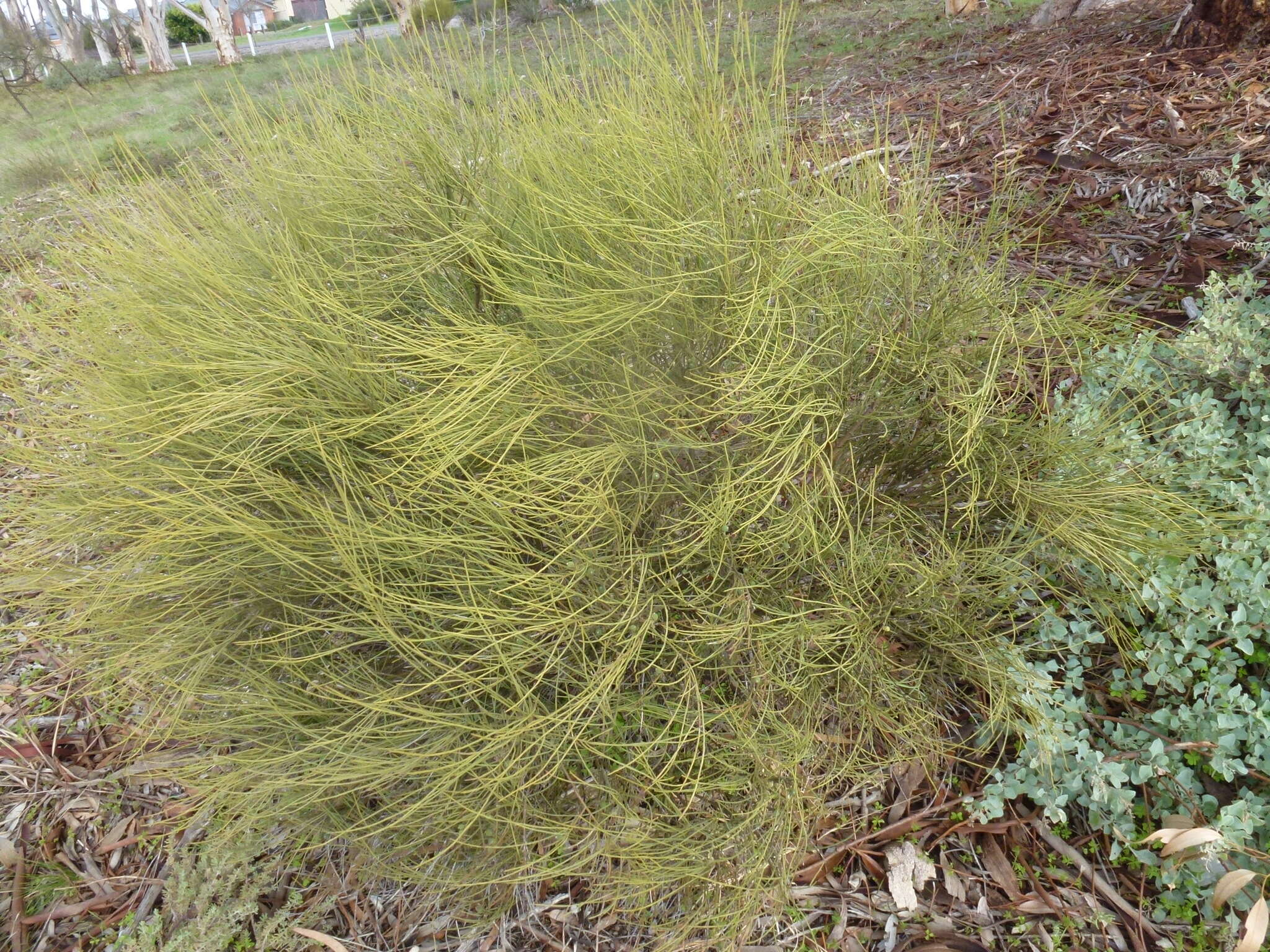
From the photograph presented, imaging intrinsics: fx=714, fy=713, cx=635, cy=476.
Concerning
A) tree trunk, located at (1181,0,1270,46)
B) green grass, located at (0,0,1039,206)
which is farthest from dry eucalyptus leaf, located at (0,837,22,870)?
tree trunk, located at (1181,0,1270,46)

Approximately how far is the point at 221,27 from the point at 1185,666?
1686 centimetres

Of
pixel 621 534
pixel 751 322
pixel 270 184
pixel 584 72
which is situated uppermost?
pixel 584 72

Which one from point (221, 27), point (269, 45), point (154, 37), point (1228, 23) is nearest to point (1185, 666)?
point (1228, 23)

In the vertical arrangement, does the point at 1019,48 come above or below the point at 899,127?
above

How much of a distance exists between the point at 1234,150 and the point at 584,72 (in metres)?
2.17

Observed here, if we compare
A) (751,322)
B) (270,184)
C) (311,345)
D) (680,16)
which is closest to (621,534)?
(751,322)

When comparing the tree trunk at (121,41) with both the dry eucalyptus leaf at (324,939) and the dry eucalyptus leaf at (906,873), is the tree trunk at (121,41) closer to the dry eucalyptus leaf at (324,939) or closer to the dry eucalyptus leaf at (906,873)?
the dry eucalyptus leaf at (324,939)

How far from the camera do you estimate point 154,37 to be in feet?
40.8

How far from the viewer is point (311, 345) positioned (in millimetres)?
1703

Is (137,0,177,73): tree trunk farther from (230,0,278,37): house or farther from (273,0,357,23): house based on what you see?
(273,0,357,23): house

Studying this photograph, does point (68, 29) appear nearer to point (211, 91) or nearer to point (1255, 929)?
point (211, 91)

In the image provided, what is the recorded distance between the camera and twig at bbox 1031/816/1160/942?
4.55ft

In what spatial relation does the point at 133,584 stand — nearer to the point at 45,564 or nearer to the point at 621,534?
the point at 45,564

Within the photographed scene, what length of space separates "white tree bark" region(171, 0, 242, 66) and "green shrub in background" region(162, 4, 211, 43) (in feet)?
11.0
